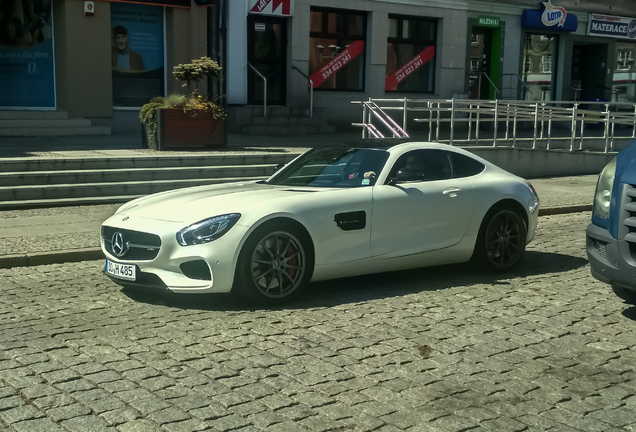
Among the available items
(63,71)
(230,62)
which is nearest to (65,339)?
(63,71)

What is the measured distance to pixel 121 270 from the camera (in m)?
7.25

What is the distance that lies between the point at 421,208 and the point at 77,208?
644 cm

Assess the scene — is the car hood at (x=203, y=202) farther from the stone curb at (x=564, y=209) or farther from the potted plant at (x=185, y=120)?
the potted plant at (x=185, y=120)

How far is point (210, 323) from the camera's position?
6578mm

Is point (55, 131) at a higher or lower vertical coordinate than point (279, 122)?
lower

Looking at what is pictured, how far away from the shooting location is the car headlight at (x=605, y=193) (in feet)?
22.0

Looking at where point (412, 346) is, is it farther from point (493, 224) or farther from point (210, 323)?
point (493, 224)

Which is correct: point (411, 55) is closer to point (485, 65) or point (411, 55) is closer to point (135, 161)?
point (485, 65)

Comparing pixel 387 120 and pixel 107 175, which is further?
pixel 387 120

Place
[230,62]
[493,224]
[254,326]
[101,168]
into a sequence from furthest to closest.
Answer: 1. [230,62]
2. [101,168]
3. [493,224]
4. [254,326]

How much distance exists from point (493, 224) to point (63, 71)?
49.4 ft

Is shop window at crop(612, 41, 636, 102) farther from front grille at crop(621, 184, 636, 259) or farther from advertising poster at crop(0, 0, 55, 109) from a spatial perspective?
front grille at crop(621, 184, 636, 259)

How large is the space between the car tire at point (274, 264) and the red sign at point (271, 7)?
16.8 m

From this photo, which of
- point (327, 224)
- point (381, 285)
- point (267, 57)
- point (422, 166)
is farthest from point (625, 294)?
point (267, 57)
